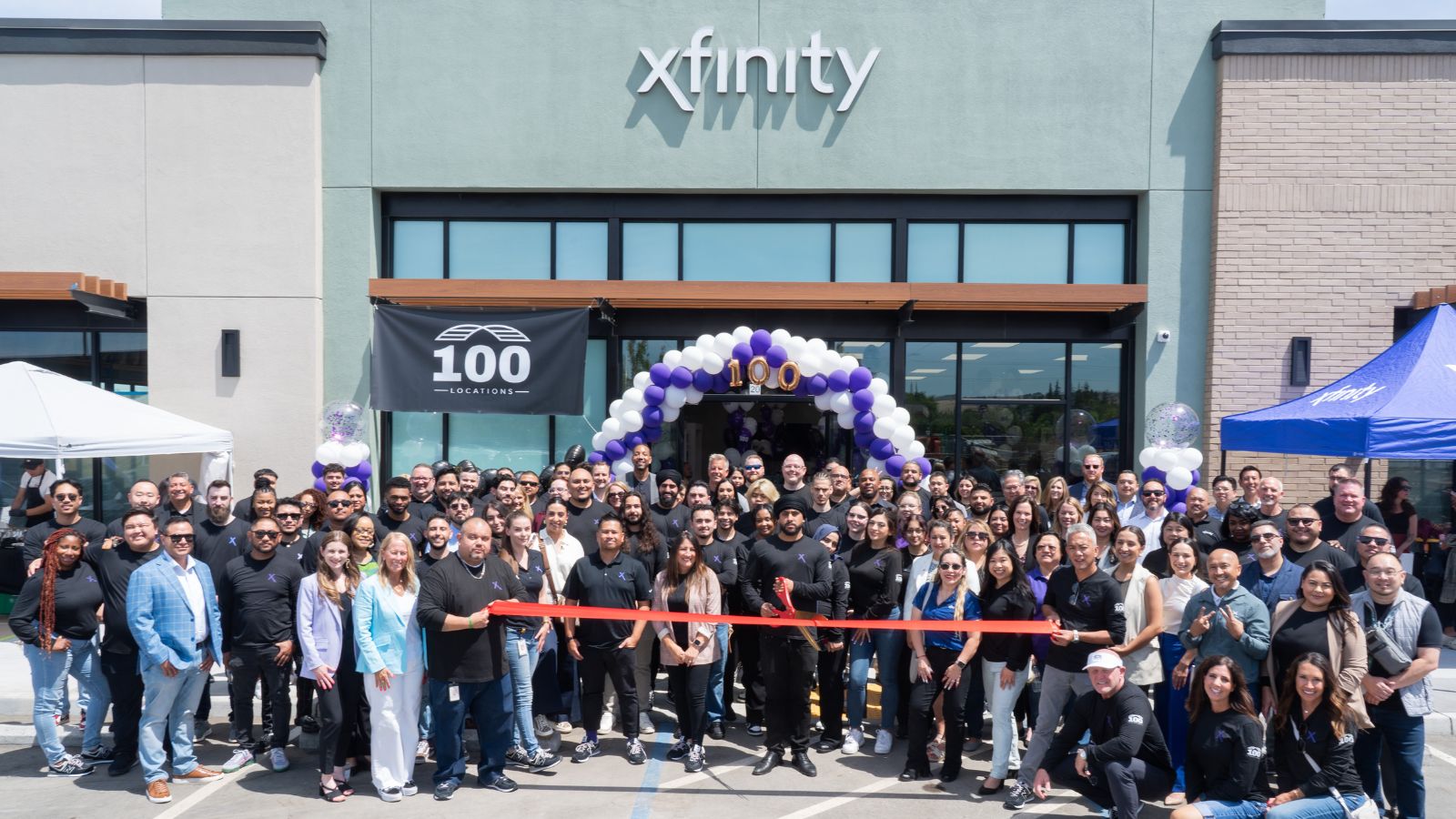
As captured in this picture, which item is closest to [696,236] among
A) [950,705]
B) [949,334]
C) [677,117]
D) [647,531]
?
[677,117]

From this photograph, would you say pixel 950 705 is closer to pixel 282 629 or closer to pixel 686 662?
pixel 686 662

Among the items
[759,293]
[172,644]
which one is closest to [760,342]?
[759,293]

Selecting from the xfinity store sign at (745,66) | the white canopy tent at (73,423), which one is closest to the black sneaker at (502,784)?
the white canopy tent at (73,423)

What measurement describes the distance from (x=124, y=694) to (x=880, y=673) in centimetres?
530

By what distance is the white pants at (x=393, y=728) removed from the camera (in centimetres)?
588

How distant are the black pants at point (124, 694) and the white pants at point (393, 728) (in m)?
1.66

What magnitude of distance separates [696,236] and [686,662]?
23.7ft

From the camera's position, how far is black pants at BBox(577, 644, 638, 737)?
659cm

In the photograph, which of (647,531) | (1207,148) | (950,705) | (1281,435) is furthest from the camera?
(1207,148)

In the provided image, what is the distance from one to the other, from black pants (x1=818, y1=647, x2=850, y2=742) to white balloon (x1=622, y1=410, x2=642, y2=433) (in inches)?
161

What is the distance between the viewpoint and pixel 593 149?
1188 cm

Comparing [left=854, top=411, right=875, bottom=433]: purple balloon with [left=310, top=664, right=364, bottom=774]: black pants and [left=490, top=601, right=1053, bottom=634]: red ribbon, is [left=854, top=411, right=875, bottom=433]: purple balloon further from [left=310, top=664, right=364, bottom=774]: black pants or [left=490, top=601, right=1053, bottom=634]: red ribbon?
[left=310, top=664, right=364, bottom=774]: black pants

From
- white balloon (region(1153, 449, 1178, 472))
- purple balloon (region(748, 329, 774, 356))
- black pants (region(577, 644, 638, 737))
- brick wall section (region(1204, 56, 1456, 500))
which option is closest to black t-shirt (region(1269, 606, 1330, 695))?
black pants (region(577, 644, 638, 737))

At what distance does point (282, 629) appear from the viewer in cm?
629
